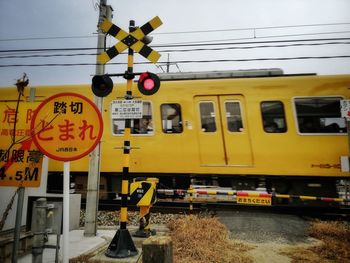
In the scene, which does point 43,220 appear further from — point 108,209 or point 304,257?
point 108,209

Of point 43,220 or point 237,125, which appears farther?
point 237,125

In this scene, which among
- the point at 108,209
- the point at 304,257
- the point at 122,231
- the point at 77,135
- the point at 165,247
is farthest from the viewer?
the point at 108,209

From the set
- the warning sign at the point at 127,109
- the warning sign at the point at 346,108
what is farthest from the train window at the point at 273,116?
the warning sign at the point at 127,109

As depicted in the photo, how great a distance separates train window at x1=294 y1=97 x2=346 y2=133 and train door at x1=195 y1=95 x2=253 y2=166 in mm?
1481

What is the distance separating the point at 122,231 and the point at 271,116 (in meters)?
5.73

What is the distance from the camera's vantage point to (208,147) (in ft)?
28.2

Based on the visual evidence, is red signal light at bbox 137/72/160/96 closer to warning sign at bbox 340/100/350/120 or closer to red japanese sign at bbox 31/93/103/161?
red japanese sign at bbox 31/93/103/161

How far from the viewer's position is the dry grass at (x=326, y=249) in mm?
4465

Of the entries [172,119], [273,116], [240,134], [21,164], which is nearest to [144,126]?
[172,119]

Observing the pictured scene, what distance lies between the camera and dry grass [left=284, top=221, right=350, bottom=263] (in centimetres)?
446

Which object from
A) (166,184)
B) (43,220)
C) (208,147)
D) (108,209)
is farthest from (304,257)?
(108,209)

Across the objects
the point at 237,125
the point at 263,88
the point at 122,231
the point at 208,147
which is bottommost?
the point at 122,231

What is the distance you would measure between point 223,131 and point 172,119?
4.85 feet

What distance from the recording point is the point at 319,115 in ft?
27.0
